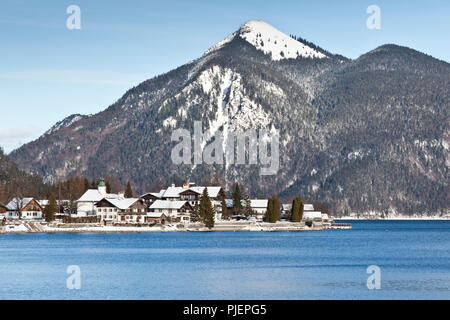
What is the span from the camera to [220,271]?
88625 millimetres

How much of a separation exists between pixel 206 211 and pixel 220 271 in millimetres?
96309

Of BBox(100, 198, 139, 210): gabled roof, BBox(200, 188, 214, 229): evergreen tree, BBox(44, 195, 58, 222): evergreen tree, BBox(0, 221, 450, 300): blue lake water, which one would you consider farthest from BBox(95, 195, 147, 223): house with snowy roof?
BBox(0, 221, 450, 300): blue lake water

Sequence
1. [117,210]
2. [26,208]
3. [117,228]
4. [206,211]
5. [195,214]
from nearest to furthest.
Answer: [117,228], [206,211], [117,210], [195,214], [26,208]

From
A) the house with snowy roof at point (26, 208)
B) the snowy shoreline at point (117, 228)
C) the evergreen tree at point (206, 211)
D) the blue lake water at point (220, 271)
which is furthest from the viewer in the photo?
the house with snowy roof at point (26, 208)

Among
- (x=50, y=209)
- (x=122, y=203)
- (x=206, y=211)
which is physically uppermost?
(x=122, y=203)

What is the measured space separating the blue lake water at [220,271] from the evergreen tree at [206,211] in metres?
42.1

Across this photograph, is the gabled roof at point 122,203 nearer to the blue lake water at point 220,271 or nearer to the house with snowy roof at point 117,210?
the house with snowy roof at point 117,210

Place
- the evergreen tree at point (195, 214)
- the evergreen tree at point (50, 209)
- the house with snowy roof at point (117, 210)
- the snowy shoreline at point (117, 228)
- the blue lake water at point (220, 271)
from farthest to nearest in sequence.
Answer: the evergreen tree at point (195, 214), the house with snowy roof at point (117, 210), the evergreen tree at point (50, 209), the snowy shoreline at point (117, 228), the blue lake water at point (220, 271)

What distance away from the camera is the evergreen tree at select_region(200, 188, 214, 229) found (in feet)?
591

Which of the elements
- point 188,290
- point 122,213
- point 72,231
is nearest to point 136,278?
point 188,290

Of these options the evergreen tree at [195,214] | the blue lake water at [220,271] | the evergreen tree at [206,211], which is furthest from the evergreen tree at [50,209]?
the blue lake water at [220,271]

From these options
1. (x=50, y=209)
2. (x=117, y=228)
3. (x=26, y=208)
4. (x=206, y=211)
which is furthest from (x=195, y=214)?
(x=26, y=208)

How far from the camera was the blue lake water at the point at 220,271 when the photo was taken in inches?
2786

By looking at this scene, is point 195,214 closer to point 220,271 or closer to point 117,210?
point 117,210
